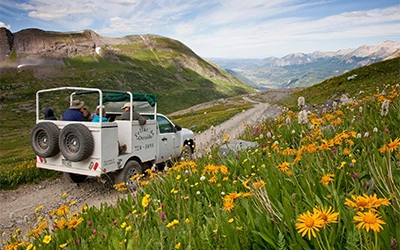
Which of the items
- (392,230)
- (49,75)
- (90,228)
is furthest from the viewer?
(49,75)

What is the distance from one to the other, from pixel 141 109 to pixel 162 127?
1.15 meters

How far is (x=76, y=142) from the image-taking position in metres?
8.44

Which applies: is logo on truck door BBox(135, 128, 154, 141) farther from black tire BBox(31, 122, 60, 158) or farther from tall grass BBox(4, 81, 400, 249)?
tall grass BBox(4, 81, 400, 249)

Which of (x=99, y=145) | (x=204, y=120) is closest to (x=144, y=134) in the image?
(x=99, y=145)

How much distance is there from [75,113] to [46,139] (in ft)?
4.04

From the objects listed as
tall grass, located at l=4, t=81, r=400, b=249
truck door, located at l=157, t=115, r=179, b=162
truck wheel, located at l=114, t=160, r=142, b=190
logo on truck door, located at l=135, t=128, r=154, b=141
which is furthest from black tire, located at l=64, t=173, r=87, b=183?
tall grass, located at l=4, t=81, r=400, b=249

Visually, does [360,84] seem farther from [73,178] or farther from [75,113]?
[73,178]

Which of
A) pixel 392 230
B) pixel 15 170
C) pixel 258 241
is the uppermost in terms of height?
pixel 392 230

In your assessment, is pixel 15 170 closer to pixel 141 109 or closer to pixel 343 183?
pixel 141 109

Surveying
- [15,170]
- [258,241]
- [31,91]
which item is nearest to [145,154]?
[15,170]

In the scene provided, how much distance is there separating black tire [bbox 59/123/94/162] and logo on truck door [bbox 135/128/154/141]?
6.29 feet

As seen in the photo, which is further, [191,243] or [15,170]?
[15,170]

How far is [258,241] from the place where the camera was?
94.0 inches

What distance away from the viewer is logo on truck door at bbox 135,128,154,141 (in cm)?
1000
